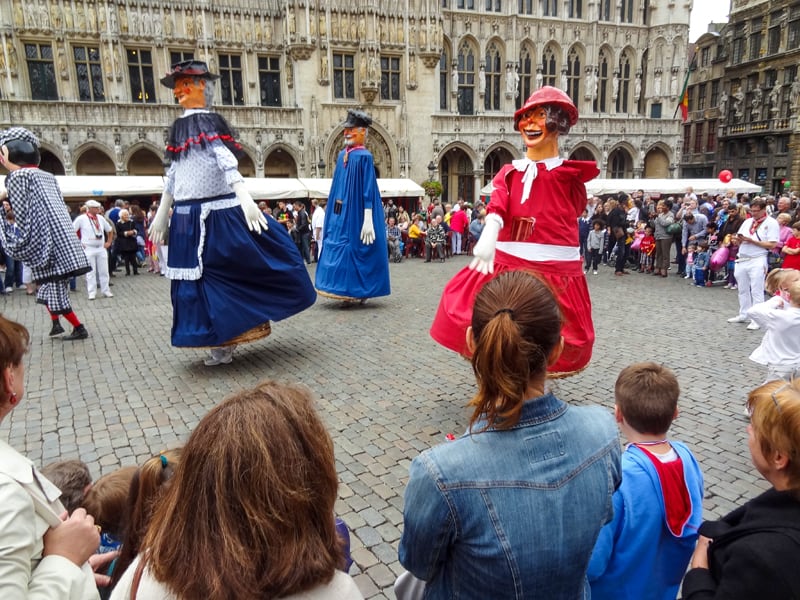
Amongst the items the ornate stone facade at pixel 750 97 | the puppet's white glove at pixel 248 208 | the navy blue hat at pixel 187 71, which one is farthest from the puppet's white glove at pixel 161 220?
the ornate stone facade at pixel 750 97

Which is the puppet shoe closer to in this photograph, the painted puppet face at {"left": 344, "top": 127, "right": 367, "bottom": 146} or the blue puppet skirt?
the blue puppet skirt

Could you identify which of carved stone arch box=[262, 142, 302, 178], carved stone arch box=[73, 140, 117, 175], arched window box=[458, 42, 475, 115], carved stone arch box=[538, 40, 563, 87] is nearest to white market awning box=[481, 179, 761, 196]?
arched window box=[458, 42, 475, 115]

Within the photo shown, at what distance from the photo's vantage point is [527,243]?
3.93 metres

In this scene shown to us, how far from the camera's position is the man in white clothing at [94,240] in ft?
31.2

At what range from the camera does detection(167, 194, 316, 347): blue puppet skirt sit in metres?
5.11

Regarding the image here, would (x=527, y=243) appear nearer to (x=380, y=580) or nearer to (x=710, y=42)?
(x=380, y=580)

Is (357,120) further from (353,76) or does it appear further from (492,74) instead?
(492,74)

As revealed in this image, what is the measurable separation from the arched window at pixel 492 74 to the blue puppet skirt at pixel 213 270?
24.6 metres

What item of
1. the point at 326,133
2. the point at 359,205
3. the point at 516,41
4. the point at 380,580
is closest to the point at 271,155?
the point at 326,133

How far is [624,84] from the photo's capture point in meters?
29.7

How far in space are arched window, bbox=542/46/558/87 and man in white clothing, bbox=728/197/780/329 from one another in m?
22.8

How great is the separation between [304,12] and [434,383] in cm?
2216

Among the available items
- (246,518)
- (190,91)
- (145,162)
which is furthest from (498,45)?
(246,518)

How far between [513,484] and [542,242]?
2.90 metres
